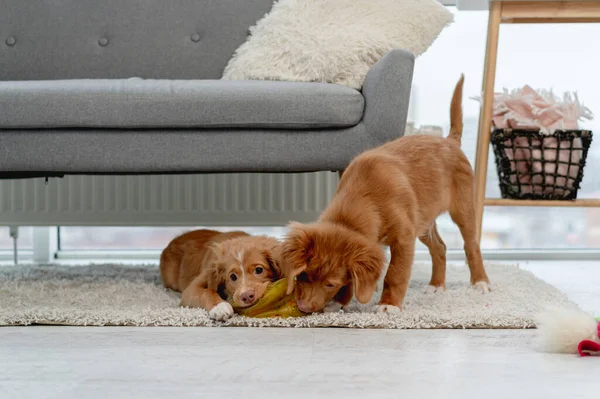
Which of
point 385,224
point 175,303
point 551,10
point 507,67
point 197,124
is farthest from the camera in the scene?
point 507,67

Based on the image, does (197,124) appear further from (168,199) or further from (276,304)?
(168,199)

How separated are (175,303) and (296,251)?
59 cm

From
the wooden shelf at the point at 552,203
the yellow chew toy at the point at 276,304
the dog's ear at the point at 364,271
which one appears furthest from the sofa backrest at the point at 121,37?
the dog's ear at the point at 364,271

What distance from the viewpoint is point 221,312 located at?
6.40 ft

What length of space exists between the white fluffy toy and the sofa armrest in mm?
1000

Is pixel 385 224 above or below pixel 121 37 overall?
below

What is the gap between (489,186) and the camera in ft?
12.4

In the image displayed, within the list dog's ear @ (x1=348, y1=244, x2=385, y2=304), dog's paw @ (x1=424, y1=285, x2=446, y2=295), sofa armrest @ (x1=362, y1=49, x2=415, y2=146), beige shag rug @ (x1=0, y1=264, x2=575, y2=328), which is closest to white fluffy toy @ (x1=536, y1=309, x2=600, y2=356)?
beige shag rug @ (x1=0, y1=264, x2=575, y2=328)

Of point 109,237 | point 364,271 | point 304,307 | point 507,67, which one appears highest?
Answer: point 507,67

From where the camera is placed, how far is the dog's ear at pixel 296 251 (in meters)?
1.84

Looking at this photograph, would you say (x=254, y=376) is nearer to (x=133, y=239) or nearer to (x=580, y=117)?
(x=580, y=117)

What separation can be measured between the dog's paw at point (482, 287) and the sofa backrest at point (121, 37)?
1.53 metres

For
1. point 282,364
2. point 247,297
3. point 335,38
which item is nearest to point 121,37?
point 335,38

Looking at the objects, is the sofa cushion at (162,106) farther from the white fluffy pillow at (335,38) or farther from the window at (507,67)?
the window at (507,67)
